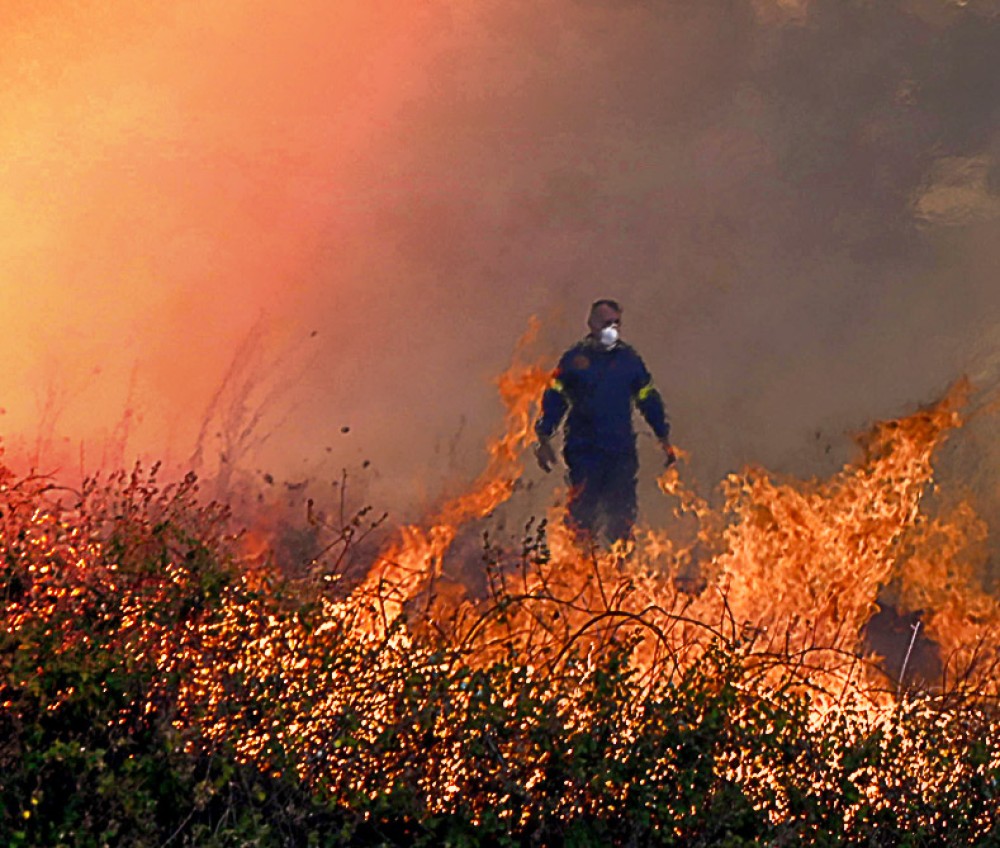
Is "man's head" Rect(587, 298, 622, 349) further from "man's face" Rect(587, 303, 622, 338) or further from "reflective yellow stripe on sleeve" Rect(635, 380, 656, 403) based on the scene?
"reflective yellow stripe on sleeve" Rect(635, 380, 656, 403)

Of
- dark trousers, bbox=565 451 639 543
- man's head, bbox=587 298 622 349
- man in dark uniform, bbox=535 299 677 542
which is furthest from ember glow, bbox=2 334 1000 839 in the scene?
man's head, bbox=587 298 622 349

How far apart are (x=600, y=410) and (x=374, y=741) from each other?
297 centimetres

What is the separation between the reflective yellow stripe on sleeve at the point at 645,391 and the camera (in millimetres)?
5773

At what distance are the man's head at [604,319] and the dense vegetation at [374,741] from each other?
8.76ft

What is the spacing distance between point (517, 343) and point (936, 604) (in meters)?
1.98

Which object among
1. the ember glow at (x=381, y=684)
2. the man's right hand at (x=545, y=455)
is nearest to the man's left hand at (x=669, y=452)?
the man's right hand at (x=545, y=455)

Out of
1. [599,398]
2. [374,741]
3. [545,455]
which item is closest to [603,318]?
[599,398]

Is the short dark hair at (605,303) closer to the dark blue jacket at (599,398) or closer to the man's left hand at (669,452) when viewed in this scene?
the dark blue jacket at (599,398)

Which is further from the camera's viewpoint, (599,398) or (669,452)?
(599,398)

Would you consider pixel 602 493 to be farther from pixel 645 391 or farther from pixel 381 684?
pixel 381 684

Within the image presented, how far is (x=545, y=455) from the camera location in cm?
570

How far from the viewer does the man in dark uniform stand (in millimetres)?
5707

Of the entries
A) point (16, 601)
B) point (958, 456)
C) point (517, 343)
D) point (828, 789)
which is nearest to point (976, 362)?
point (958, 456)

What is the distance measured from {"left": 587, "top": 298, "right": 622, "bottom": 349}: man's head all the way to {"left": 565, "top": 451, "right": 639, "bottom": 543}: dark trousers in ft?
1.63
